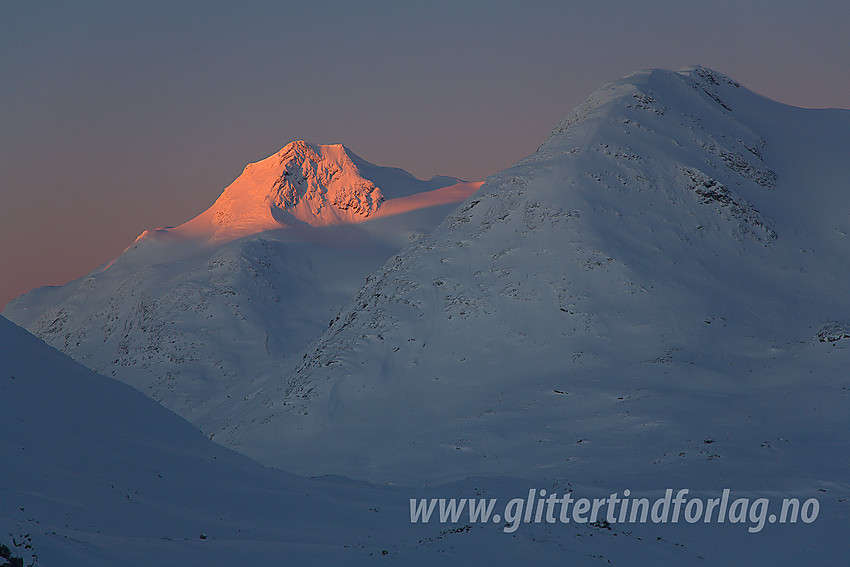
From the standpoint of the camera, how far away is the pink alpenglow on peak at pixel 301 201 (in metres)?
184

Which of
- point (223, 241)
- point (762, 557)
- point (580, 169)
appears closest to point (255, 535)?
point (762, 557)

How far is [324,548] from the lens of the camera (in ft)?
70.5

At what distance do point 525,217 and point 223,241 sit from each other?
120637 millimetres

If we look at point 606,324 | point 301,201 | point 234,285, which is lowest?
point 606,324

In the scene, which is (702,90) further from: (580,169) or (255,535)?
(255,535)

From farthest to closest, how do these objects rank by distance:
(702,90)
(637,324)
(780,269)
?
(702,90)
(780,269)
(637,324)

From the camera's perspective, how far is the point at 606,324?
2318 inches

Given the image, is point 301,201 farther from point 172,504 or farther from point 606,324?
point 172,504

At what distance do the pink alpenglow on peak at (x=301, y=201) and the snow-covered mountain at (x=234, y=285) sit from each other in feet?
1.25

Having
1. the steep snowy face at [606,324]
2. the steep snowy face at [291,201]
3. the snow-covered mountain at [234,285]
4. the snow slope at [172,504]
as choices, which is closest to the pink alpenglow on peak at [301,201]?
the steep snowy face at [291,201]

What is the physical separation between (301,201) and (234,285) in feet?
181

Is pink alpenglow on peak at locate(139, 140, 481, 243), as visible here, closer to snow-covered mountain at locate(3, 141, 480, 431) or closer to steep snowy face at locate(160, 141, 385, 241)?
steep snowy face at locate(160, 141, 385, 241)

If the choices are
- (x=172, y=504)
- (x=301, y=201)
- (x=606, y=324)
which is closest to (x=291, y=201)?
(x=301, y=201)

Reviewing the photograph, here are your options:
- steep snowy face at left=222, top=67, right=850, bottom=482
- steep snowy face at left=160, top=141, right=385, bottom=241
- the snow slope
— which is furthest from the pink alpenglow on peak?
the snow slope
